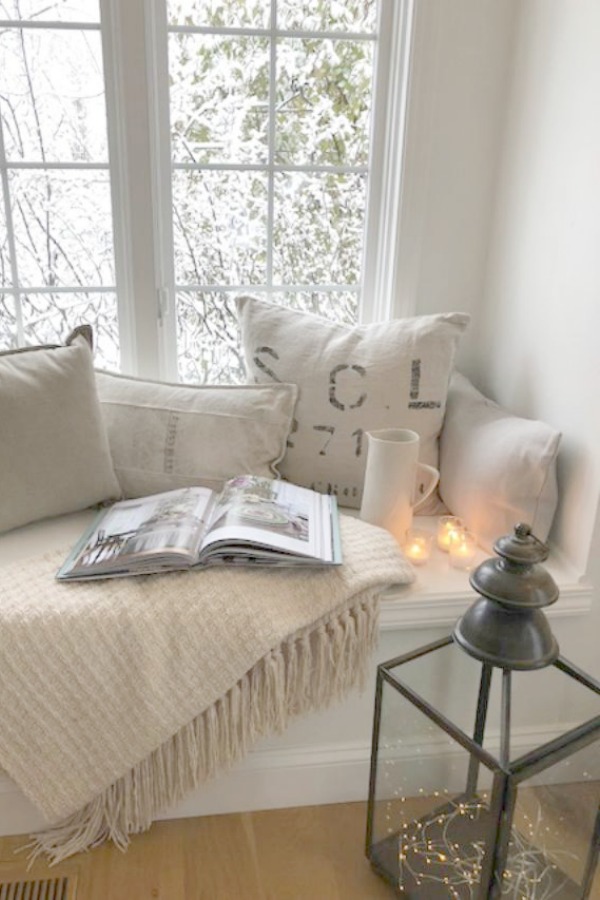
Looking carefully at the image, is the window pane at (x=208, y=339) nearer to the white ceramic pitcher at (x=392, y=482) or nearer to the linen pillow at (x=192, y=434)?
the linen pillow at (x=192, y=434)

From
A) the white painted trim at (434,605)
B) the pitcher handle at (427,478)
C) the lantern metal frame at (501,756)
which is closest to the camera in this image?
the lantern metal frame at (501,756)

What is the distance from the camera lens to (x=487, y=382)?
1.98 metres

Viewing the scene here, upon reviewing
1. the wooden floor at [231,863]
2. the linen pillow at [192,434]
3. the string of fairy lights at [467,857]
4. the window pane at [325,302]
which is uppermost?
the window pane at [325,302]

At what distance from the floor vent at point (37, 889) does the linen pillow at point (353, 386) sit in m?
0.94

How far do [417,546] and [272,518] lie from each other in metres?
0.33

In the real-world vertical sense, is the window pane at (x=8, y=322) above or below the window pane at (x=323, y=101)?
below

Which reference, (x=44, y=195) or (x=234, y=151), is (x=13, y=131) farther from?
(x=234, y=151)

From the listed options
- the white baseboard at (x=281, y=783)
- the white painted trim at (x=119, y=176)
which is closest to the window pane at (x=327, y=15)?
the white painted trim at (x=119, y=176)

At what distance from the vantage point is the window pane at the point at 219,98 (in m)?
1.81

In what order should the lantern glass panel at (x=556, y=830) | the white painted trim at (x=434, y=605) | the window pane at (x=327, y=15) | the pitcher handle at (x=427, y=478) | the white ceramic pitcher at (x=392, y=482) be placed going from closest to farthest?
the lantern glass panel at (x=556, y=830) < the white painted trim at (x=434, y=605) < the white ceramic pitcher at (x=392, y=482) < the pitcher handle at (x=427, y=478) < the window pane at (x=327, y=15)

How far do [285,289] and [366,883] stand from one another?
136 centimetres

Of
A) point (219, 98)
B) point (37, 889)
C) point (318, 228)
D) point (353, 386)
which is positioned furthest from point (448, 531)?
point (219, 98)

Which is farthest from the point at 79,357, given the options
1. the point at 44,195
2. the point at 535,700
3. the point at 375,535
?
the point at 535,700

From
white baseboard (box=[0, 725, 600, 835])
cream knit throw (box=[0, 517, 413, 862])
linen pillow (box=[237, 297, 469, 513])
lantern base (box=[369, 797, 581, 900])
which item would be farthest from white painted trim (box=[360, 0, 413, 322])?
lantern base (box=[369, 797, 581, 900])
